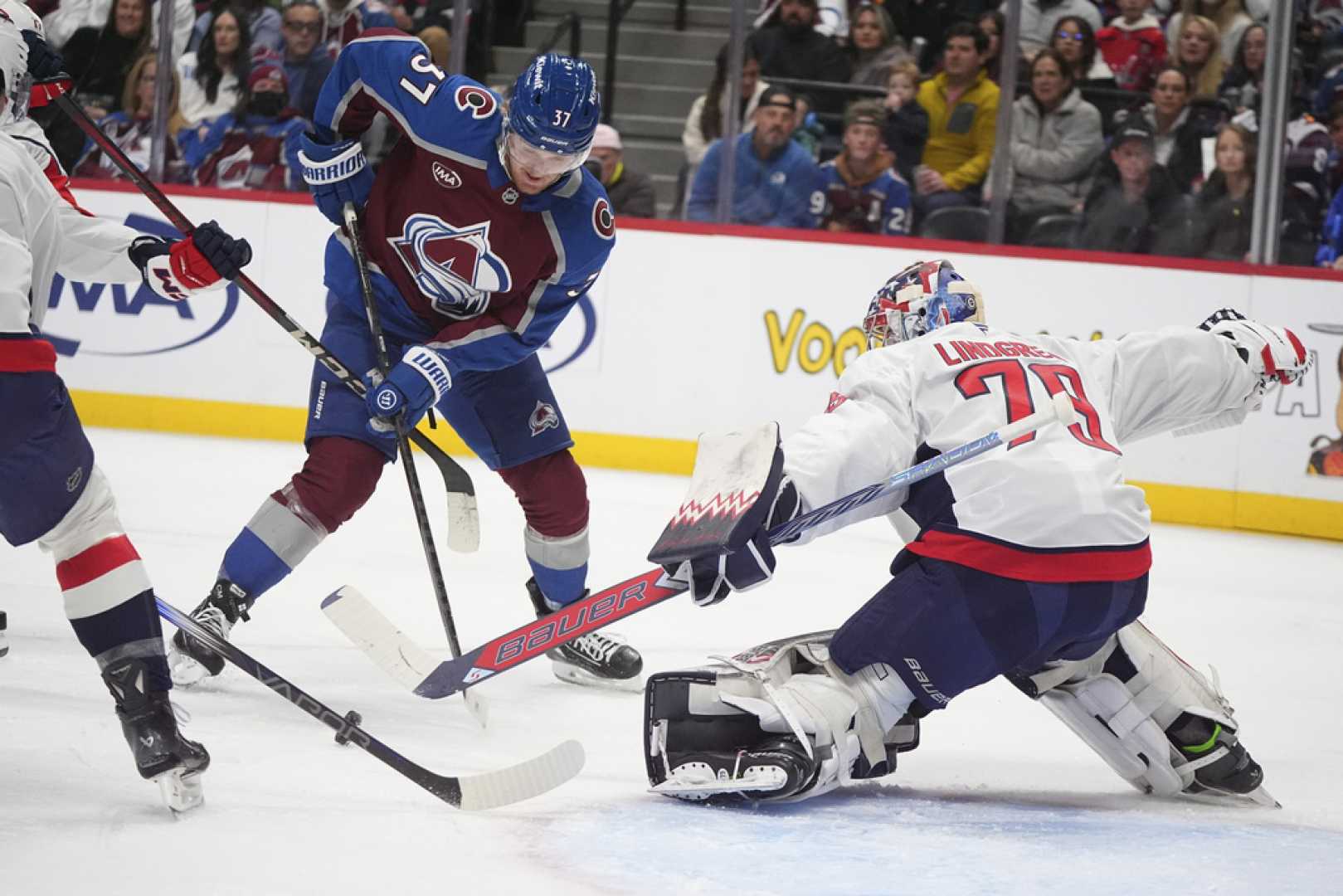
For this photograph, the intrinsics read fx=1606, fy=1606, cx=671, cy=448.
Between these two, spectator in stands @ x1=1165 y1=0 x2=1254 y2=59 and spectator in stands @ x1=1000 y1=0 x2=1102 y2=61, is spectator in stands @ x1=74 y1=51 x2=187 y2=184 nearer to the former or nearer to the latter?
spectator in stands @ x1=1000 y1=0 x2=1102 y2=61

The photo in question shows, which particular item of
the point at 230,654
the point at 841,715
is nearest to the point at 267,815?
the point at 230,654

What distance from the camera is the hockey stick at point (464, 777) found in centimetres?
232

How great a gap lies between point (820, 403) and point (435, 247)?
310cm

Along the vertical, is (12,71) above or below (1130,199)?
above

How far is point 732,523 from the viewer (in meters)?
2.19

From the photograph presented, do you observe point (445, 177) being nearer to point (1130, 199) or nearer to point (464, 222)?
point (464, 222)

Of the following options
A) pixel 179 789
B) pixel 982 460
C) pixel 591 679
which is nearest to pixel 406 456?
pixel 591 679

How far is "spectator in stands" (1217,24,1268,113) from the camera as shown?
5871mm

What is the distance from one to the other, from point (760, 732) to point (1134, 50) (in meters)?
4.38

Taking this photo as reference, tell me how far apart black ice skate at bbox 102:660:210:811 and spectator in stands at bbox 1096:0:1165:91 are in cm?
485

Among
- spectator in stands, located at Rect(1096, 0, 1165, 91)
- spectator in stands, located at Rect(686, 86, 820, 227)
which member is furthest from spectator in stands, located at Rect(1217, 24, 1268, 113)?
spectator in stands, located at Rect(686, 86, 820, 227)

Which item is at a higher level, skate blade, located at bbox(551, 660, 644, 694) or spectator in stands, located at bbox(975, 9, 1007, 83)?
spectator in stands, located at bbox(975, 9, 1007, 83)

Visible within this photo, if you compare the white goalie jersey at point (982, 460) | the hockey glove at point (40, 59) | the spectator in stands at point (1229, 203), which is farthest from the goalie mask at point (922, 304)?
the spectator in stands at point (1229, 203)

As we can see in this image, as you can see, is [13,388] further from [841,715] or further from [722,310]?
[722,310]
